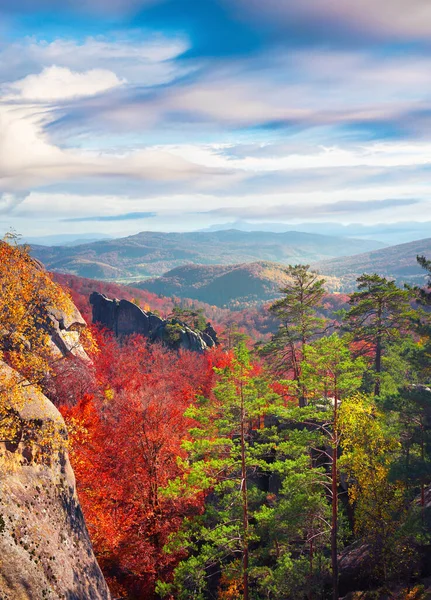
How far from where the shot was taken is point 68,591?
1517cm

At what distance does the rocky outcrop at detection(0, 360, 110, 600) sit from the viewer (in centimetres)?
1338

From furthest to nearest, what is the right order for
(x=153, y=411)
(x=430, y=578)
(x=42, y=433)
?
(x=153, y=411), (x=430, y=578), (x=42, y=433)

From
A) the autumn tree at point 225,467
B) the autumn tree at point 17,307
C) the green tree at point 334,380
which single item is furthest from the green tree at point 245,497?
the autumn tree at point 17,307

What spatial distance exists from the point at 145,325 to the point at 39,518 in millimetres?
74304

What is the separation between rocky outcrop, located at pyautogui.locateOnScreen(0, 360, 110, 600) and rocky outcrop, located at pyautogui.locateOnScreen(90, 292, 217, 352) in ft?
195

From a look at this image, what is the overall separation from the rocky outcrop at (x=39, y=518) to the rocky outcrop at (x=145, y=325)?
5951 centimetres

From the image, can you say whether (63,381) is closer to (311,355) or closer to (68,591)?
(68,591)

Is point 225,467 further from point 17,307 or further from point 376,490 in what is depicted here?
point 17,307

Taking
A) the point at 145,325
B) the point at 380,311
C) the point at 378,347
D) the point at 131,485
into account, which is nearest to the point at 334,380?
the point at 131,485

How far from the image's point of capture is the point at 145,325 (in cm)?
8881

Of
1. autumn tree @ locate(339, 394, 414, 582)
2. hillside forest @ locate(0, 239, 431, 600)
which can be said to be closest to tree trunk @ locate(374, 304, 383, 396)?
hillside forest @ locate(0, 239, 431, 600)

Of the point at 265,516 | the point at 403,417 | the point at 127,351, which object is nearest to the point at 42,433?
→ the point at 265,516

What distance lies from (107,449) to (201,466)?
14.9m

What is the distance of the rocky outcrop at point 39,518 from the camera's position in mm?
13375
